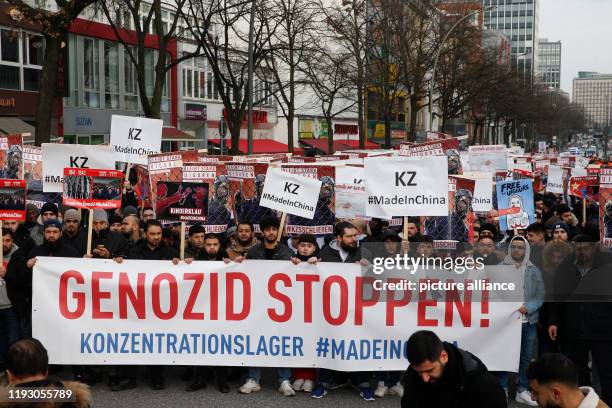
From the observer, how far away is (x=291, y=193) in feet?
31.8

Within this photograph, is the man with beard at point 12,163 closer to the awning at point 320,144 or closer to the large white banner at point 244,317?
the large white banner at point 244,317

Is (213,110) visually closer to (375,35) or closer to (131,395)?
(375,35)

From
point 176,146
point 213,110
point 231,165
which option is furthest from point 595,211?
point 213,110

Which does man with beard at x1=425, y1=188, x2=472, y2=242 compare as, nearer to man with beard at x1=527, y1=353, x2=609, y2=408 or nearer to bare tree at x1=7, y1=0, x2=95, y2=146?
man with beard at x1=527, y1=353, x2=609, y2=408

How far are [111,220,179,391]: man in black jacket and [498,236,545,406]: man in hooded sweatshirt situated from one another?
316 centimetres

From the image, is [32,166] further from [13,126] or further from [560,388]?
[13,126]

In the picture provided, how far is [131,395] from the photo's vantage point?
7.71 meters

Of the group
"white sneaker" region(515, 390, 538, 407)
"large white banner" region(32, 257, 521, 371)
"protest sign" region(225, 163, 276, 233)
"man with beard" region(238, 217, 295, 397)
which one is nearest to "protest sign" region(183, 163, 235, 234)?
"protest sign" region(225, 163, 276, 233)

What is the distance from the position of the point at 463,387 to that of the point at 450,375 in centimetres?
9

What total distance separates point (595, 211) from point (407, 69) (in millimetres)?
25456

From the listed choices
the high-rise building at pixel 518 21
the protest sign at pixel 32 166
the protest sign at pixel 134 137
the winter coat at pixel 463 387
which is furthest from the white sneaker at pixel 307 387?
the high-rise building at pixel 518 21

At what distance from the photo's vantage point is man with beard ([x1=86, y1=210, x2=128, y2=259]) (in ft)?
29.0

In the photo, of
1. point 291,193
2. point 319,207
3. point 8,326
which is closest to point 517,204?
point 319,207

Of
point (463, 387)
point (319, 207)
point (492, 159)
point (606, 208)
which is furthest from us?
point (492, 159)
